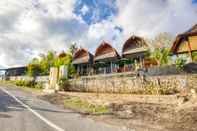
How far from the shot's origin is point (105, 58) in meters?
39.0

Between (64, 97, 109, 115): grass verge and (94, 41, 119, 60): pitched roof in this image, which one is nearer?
(64, 97, 109, 115): grass verge

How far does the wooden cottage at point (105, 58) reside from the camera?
3838cm

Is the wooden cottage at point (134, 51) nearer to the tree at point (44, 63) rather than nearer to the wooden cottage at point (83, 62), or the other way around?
the wooden cottage at point (83, 62)

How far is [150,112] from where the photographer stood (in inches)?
441

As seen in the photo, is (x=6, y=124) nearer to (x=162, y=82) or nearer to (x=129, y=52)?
(x=162, y=82)

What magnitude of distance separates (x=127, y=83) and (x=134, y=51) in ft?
54.4

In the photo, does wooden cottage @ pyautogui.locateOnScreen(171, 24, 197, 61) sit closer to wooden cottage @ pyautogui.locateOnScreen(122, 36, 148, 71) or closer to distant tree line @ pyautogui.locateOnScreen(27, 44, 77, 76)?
wooden cottage @ pyautogui.locateOnScreen(122, 36, 148, 71)

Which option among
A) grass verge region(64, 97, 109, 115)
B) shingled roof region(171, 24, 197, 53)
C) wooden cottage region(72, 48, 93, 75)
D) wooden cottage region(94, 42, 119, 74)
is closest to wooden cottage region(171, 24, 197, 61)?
shingled roof region(171, 24, 197, 53)

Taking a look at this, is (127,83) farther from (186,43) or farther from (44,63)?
(44,63)

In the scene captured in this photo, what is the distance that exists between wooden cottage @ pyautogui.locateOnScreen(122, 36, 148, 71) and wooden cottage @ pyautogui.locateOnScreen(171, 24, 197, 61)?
5619mm

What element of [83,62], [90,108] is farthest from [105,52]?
[90,108]

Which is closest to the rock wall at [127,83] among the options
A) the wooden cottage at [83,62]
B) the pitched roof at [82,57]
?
the wooden cottage at [83,62]

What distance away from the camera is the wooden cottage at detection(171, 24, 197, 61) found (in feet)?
87.5

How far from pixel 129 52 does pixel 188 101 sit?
24.7 metres
